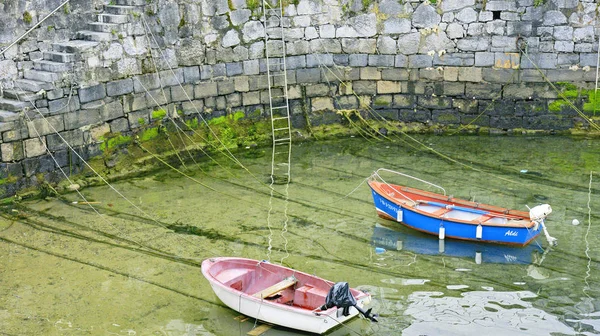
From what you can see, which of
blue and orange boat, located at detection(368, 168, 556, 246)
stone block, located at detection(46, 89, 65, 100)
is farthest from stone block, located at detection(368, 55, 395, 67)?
stone block, located at detection(46, 89, 65, 100)

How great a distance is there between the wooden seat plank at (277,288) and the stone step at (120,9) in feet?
19.9

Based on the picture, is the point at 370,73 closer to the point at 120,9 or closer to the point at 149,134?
the point at 149,134

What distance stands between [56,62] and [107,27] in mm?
1016

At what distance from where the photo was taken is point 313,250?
1209 centimetres

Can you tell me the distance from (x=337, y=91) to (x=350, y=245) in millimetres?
5391

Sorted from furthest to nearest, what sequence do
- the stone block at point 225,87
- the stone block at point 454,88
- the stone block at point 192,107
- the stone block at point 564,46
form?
the stone block at point 454,88
the stone block at point 564,46
the stone block at point 225,87
the stone block at point 192,107

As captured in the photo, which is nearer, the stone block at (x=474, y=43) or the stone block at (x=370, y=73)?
the stone block at (x=474, y=43)

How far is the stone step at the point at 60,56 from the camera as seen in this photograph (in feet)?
45.7

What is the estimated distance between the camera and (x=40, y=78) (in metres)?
13.8

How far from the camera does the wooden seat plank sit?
1032 cm

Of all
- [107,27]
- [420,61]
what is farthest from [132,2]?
[420,61]

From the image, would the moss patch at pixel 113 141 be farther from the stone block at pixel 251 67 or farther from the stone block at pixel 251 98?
the stone block at pixel 251 67

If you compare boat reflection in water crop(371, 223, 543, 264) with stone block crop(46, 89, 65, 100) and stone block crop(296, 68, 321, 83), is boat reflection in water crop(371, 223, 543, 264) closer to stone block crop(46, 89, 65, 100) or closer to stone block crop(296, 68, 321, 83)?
stone block crop(296, 68, 321, 83)

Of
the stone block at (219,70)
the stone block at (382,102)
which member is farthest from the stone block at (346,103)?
the stone block at (219,70)
